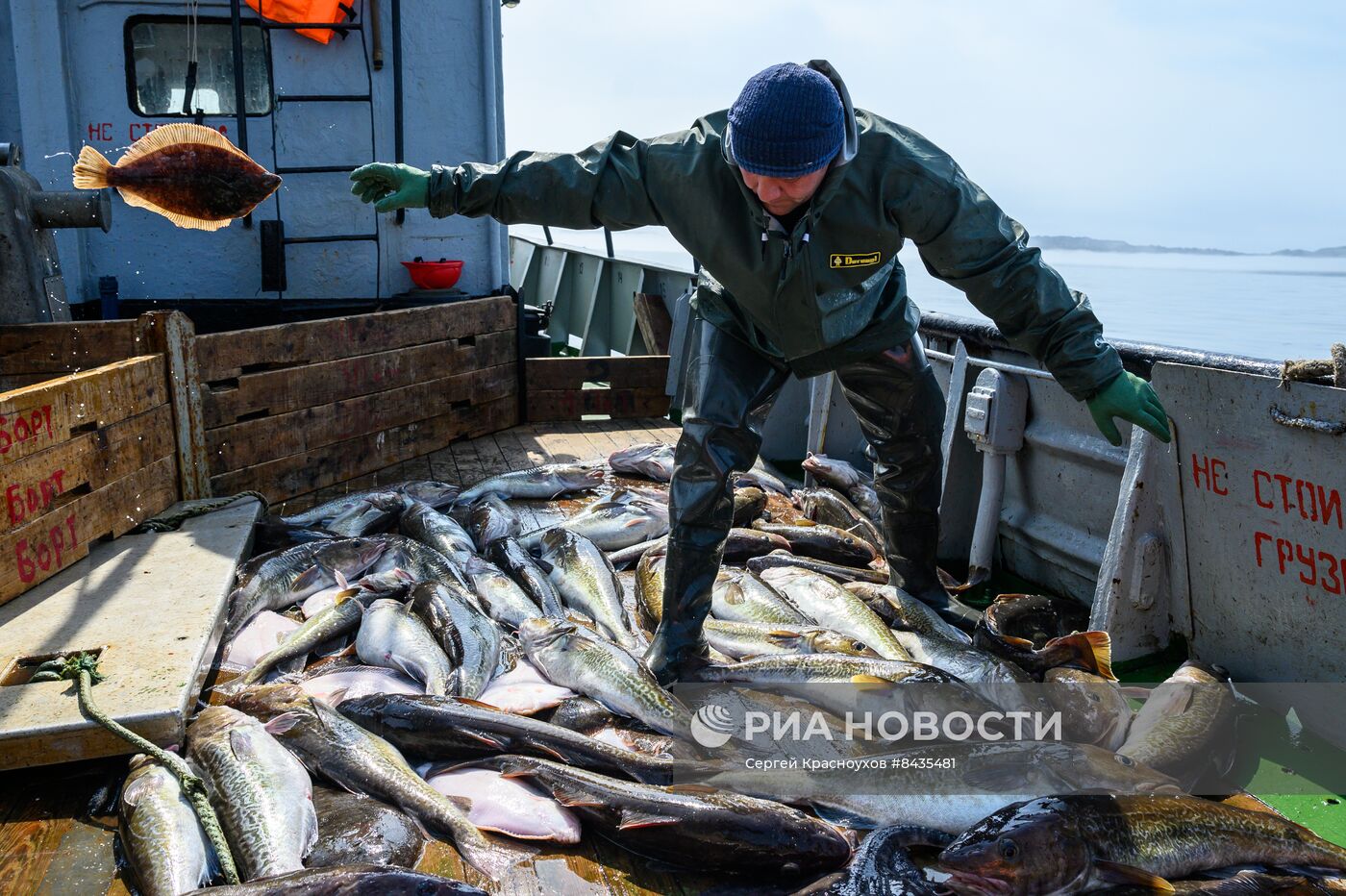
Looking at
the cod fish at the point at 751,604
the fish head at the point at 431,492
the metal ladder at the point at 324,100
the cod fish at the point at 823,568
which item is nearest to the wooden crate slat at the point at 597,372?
the metal ladder at the point at 324,100

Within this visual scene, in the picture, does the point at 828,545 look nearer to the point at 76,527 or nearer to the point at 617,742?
the point at 617,742

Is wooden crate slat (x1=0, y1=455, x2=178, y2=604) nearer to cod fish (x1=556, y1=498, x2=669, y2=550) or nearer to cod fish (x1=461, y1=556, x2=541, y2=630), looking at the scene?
cod fish (x1=461, y1=556, x2=541, y2=630)

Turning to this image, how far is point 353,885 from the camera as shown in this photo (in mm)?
2393

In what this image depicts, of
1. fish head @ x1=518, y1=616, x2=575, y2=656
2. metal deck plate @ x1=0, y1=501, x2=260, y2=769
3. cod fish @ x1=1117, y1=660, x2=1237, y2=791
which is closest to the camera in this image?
metal deck plate @ x1=0, y1=501, x2=260, y2=769

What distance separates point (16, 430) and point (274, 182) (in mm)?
1640

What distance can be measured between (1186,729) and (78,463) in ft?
14.5

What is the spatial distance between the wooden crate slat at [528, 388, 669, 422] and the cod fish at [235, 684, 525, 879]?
4985 millimetres

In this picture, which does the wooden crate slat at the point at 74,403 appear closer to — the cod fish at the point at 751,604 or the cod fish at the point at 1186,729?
the cod fish at the point at 751,604

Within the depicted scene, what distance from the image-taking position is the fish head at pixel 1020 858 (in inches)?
99.1

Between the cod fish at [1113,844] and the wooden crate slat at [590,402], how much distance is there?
5948 mm

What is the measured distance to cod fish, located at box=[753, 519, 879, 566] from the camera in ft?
17.4

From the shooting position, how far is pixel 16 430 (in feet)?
13.2

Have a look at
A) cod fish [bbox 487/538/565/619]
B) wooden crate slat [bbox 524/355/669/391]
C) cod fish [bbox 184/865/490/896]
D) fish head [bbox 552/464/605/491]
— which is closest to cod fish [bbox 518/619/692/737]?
cod fish [bbox 487/538/565/619]

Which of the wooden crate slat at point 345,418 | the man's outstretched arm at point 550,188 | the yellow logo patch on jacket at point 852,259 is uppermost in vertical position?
the man's outstretched arm at point 550,188
